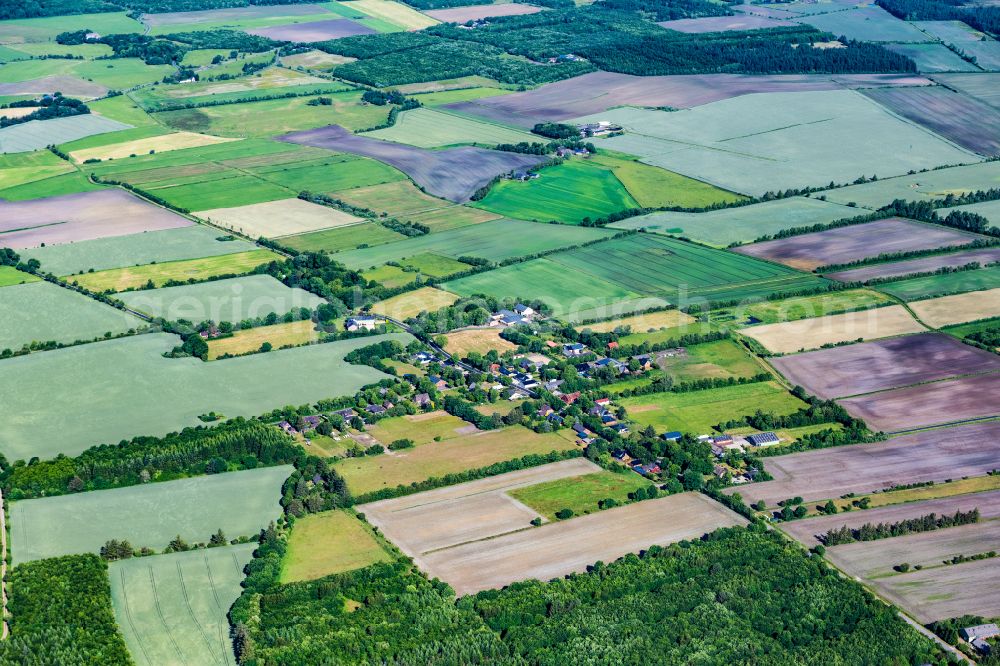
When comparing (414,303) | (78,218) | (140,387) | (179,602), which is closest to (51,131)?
(78,218)

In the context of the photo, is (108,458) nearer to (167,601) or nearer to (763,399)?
(167,601)

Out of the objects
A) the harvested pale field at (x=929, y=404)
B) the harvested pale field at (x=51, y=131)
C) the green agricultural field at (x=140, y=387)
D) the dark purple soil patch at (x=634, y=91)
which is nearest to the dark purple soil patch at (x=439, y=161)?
the dark purple soil patch at (x=634, y=91)

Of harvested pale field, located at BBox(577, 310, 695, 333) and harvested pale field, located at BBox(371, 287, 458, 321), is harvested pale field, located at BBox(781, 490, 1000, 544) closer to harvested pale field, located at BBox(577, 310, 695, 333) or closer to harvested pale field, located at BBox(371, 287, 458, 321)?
harvested pale field, located at BBox(577, 310, 695, 333)

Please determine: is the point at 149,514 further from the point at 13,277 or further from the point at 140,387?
the point at 13,277

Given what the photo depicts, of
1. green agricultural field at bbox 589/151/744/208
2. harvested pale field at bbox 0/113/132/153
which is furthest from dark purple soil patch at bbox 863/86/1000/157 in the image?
harvested pale field at bbox 0/113/132/153

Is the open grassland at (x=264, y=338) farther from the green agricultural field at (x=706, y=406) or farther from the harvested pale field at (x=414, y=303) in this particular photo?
the green agricultural field at (x=706, y=406)
